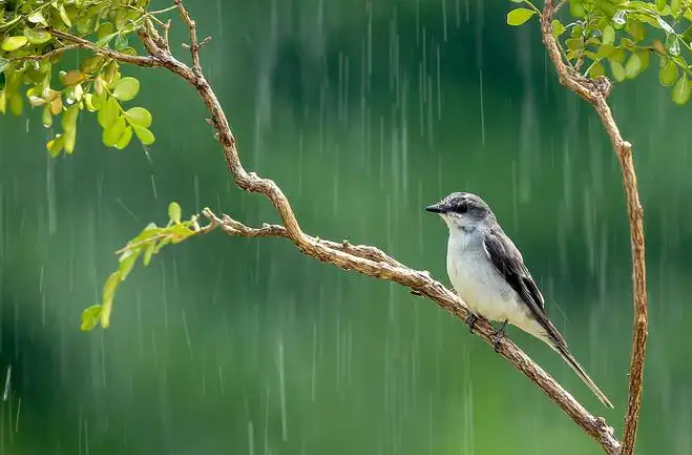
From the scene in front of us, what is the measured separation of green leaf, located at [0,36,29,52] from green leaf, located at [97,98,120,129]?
0.82ft

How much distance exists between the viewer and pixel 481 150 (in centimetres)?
1020

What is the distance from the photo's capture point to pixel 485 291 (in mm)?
4098

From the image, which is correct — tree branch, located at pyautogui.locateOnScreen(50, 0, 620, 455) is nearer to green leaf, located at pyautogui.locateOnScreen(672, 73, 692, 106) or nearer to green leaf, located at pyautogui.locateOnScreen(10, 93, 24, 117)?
green leaf, located at pyautogui.locateOnScreen(10, 93, 24, 117)

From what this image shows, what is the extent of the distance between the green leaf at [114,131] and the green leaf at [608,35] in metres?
1.12

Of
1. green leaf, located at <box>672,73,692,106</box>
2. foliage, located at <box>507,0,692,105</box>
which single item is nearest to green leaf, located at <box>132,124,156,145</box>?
foliage, located at <box>507,0,692,105</box>

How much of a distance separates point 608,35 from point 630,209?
39 cm

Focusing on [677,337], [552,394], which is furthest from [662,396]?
[552,394]

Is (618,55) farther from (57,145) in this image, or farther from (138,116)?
(57,145)

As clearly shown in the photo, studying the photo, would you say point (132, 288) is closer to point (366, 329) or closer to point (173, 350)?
point (173, 350)

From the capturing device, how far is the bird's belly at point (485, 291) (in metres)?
4.09

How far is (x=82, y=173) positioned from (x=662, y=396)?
461cm

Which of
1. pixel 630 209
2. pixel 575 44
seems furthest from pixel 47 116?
pixel 630 209

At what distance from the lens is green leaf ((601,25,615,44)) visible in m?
2.81

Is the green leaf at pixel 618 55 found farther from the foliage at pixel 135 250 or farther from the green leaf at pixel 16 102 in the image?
the green leaf at pixel 16 102
